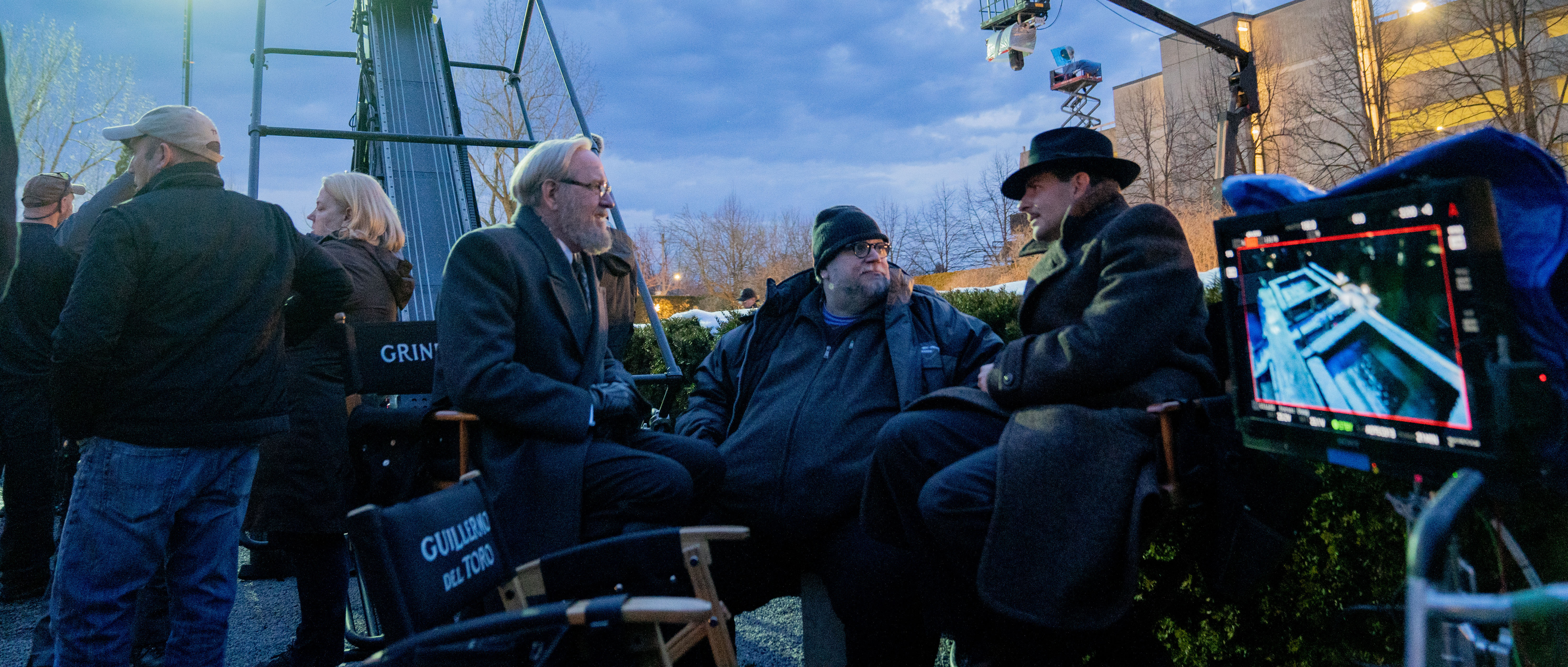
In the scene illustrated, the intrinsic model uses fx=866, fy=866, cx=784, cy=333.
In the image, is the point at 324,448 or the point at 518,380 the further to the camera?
the point at 324,448

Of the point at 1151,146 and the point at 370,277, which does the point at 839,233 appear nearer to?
the point at 370,277

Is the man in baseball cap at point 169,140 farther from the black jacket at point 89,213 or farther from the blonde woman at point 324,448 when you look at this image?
the black jacket at point 89,213

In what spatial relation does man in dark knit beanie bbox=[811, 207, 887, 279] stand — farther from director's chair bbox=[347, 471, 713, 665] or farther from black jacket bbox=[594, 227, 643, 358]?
director's chair bbox=[347, 471, 713, 665]

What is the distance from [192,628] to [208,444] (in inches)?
25.5

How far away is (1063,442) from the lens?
2.48 m

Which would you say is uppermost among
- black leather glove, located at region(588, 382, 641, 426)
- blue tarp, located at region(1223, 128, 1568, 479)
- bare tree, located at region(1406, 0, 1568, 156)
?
bare tree, located at region(1406, 0, 1568, 156)

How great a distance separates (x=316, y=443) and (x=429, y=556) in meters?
1.92

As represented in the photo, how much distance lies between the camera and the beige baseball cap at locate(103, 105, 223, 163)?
9.98ft

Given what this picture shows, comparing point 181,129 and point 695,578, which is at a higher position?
point 181,129

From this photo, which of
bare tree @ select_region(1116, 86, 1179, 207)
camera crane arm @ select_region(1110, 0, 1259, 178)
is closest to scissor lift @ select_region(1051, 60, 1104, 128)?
bare tree @ select_region(1116, 86, 1179, 207)

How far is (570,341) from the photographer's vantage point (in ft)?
10.5

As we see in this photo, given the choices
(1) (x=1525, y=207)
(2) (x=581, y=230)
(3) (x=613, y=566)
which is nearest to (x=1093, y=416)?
(1) (x=1525, y=207)

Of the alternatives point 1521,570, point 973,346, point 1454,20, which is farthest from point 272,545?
point 1454,20

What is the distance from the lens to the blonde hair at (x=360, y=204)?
13.1 ft
